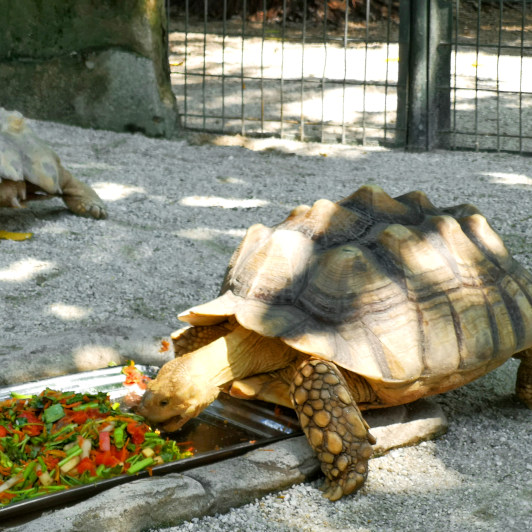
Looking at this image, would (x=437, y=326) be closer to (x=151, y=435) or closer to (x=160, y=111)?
(x=151, y=435)

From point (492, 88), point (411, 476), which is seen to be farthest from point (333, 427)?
point (492, 88)

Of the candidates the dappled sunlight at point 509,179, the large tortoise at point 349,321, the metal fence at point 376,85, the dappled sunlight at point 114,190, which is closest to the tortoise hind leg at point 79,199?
the dappled sunlight at point 114,190

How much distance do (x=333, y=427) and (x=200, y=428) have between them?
0.42 meters

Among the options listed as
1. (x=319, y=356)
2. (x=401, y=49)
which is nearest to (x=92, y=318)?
(x=319, y=356)

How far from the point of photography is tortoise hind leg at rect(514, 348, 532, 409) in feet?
8.30

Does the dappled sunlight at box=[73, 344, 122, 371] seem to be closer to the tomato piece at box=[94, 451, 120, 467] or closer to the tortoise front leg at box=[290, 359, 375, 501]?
the tomato piece at box=[94, 451, 120, 467]

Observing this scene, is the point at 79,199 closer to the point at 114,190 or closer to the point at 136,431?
the point at 114,190

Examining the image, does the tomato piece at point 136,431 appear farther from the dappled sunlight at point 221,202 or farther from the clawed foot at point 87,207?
the dappled sunlight at point 221,202

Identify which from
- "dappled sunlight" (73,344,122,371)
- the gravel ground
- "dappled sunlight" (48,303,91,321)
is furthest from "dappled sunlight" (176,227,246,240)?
"dappled sunlight" (73,344,122,371)

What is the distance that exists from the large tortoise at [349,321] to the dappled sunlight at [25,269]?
3.98ft

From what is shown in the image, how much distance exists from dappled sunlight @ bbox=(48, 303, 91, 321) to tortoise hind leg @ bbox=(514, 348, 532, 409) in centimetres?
147

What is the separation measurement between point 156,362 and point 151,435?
56 cm

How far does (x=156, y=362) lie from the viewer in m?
2.72

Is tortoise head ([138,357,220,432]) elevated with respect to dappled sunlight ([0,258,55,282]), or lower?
lower
